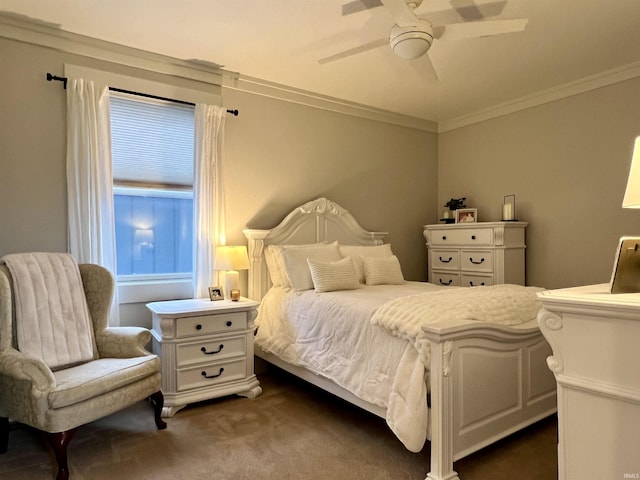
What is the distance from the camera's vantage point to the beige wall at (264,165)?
108 inches

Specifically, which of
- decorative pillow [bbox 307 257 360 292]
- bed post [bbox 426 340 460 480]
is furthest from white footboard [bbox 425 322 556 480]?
decorative pillow [bbox 307 257 360 292]

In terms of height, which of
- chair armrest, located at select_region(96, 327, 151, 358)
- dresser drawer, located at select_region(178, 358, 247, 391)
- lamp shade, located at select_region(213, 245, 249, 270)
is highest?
lamp shade, located at select_region(213, 245, 249, 270)

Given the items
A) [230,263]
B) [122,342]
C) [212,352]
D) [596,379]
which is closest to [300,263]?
[230,263]

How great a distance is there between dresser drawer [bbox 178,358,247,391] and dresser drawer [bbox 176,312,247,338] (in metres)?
Answer: 0.24

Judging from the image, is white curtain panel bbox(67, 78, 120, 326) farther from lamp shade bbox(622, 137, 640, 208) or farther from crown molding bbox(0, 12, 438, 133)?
lamp shade bbox(622, 137, 640, 208)

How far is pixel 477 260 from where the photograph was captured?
13.5 ft

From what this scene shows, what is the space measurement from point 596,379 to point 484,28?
5.97ft

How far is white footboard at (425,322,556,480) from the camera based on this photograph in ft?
6.37

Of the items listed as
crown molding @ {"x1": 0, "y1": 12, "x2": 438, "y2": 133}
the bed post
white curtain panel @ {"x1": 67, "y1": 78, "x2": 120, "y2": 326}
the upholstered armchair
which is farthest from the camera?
white curtain panel @ {"x1": 67, "y1": 78, "x2": 120, "y2": 326}

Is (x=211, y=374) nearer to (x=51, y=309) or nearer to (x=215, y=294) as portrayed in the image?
(x=215, y=294)

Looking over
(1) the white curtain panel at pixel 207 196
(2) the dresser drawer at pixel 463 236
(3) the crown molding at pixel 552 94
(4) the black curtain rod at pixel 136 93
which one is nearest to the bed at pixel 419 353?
(1) the white curtain panel at pixel 207 196

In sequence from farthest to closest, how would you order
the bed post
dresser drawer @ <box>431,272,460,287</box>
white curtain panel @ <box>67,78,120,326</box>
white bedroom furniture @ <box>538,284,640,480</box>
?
dresser drawer @ <box>431,272,460,287</box> < white curtain panel @ <box>67,78,120,326</box> < the bed post < white bedroom furniture @ <box>538,284,640,480</box>

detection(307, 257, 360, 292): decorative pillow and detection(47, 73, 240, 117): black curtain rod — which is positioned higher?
detection(47, 73, 240, 117): black curtain rod

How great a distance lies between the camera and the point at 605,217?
142 inches
